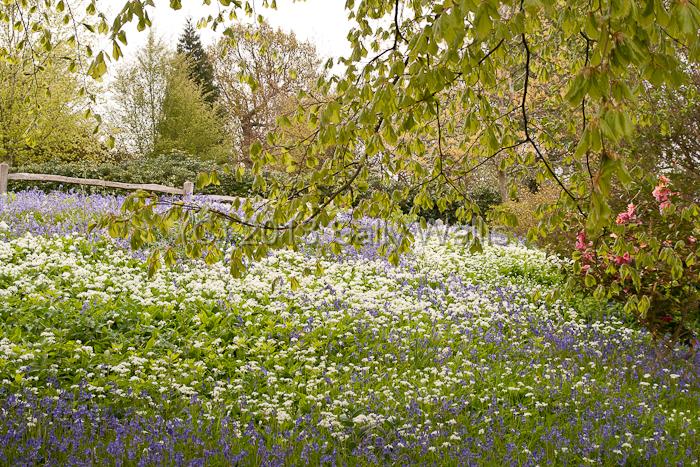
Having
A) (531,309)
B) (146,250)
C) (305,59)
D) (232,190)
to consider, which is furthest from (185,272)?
(305,59)

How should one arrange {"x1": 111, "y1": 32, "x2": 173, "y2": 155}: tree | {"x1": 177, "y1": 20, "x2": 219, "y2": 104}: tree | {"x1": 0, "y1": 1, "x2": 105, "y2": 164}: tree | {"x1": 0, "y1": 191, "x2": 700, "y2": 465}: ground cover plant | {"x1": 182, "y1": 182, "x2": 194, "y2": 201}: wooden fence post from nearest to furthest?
{"x1": 0, "y1": 191, "x2": 700, "y2": 465}: ground cover plant → {"x1": 182, "y1": 182, "x2": 194, "y2": 201}: wooden fence post → {"x1": 0, "y1": 1, "x2": 105, "y2": 164}: tree → {"x1": 111, "y1": 32, "x2": 173, "y2": 155}: tree → {"x1": 177, "y1": 20, "x2": 219, "y2": 104}: tree

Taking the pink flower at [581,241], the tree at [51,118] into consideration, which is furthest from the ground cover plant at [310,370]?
the tree at [51,118]

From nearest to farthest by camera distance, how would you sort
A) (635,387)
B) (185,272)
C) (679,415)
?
1. (679,415)
2. (635,387)
3. (185,272)

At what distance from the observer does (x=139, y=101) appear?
34.2 metres

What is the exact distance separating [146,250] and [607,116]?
1009 centimetres

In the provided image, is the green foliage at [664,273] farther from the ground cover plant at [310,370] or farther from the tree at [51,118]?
the tree at [51,118]

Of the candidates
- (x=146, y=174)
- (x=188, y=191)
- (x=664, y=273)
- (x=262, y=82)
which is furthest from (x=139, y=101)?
(x=664, y=273)

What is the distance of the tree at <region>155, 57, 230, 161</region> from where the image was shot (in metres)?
33.9

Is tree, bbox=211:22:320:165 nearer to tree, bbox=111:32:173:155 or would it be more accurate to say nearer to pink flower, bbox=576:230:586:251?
tree, bbox=111:32:173:155

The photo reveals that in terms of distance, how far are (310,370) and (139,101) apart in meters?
30.4

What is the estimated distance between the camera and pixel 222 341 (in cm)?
775

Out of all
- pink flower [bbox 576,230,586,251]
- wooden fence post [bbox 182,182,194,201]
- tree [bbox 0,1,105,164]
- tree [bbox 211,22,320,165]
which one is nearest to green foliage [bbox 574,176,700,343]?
pink flower [bbox 576,230,586,251]

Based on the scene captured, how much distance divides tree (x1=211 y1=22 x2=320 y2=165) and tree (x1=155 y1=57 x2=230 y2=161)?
86.2 inches

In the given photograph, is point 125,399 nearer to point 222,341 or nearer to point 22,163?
point 222,341
